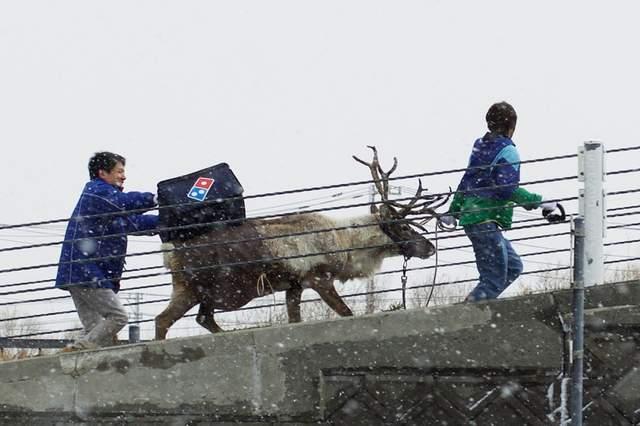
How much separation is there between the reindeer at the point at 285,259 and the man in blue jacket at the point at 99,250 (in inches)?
31.2

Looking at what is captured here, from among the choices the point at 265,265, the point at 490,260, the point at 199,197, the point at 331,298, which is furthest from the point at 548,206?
the point at 331,298

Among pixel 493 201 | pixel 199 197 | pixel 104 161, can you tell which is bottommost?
Answer: pixel 493 201

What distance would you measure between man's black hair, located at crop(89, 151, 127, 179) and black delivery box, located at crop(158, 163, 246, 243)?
1.75ft

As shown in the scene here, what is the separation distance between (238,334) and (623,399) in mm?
2454

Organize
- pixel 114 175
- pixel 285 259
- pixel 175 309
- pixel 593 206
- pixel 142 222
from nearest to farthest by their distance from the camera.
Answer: pixel 593 206 → pixel 114 175 → pixel 142 222 → pixel 285 259 → pixel 175 309

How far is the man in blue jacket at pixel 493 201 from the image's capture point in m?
7.28

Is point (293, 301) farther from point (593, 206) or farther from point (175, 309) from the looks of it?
point (593, 206)

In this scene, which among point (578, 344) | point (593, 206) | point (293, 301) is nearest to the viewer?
point (578, 344)

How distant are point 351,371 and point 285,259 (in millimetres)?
1885

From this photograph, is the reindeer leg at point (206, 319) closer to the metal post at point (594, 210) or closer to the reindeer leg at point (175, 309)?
the reindeer leg at point (175, 309)

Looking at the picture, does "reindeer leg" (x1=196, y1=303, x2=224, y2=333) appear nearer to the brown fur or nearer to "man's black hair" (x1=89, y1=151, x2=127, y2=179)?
the brown fur

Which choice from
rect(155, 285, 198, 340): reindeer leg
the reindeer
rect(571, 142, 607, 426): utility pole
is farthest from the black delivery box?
rect(571, 142, 607, 426): utility pole

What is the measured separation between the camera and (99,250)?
25.2 ft

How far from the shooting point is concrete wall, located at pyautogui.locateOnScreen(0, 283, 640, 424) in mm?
6402
